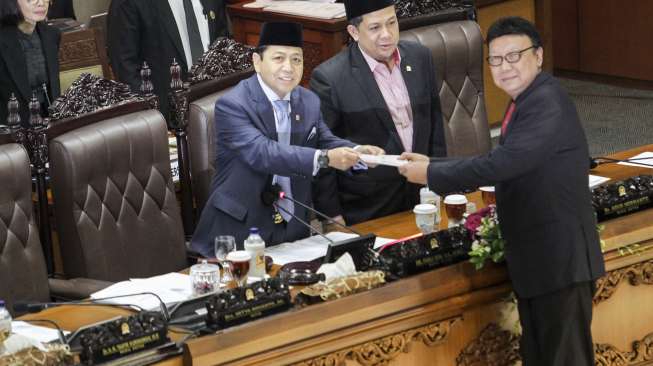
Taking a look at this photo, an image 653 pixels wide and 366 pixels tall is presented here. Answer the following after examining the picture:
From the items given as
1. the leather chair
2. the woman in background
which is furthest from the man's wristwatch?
the woman in background

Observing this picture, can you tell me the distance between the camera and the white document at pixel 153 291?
160 inches

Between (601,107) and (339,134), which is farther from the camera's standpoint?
(601,107)

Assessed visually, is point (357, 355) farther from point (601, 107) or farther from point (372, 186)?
point (601, 107)

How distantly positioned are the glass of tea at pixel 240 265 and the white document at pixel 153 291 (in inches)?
6.0

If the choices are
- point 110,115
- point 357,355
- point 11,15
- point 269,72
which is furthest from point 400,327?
point 11,15

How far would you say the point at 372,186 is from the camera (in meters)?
5.02

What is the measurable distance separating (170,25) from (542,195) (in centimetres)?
305

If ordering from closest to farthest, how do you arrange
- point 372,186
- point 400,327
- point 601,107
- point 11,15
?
1. point 400,327
2. point 372,186
3. point 11,15
4. point 601,107

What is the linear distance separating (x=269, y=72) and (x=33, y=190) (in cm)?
95

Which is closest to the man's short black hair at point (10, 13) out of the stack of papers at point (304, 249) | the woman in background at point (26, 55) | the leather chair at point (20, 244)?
the woman in background at point (26, 55)

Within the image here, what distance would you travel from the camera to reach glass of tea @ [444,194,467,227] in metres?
4.56

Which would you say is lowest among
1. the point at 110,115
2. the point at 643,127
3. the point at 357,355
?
the point at 643,127

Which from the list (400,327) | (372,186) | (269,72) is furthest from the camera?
(372,186)

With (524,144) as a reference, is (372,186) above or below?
below
